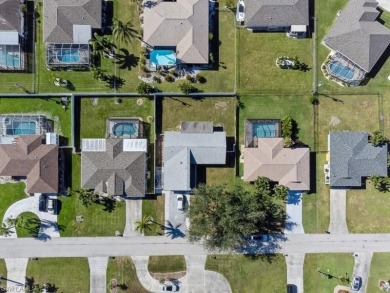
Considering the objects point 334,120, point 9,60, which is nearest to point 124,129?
point 9,60

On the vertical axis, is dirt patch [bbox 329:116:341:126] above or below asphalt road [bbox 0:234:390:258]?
above

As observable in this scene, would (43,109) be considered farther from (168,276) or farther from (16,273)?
(168,276)

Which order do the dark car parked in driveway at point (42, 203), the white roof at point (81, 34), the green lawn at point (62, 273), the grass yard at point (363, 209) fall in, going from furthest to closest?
the grass yard at point (363, 209) < the green lawn at point (62, 273) < the dark car parked in driveway at point (42, 203) < the white roof at point (81, 34)

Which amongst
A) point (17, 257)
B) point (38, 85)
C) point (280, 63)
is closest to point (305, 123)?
point (280, 63)

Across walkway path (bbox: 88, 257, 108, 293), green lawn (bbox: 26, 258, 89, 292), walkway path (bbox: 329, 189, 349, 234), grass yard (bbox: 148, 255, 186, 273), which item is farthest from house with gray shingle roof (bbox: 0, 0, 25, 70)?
walkway path (bbox: 329, 189, 349, 234)

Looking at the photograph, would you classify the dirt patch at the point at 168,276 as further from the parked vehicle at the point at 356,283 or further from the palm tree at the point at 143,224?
the parked vehicle at the point at 356,283

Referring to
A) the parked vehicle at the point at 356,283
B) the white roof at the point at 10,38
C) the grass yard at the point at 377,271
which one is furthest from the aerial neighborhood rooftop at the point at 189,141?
the parked vehicle at the point at 356,283

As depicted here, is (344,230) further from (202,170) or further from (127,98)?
(127,98)

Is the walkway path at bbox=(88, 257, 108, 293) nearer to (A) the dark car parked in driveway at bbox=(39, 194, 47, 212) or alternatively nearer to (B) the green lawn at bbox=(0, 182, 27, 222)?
A: (A) the dark car parked in driveway at bbox=(39, 194, 47, 212)
